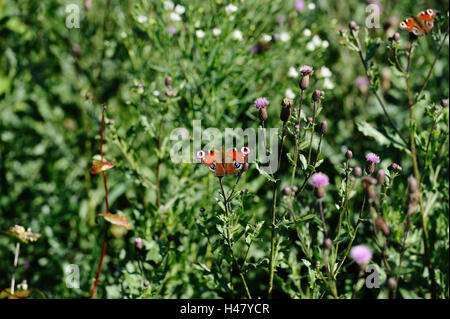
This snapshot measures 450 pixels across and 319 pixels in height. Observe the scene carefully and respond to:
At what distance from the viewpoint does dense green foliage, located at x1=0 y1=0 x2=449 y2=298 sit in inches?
51.5

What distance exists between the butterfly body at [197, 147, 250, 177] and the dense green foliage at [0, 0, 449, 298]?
0.26 feet

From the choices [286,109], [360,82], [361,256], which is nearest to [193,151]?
[286,109]

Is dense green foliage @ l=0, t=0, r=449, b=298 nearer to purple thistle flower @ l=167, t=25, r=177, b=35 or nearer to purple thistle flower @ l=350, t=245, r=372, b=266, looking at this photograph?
purple thistle flower @ l=167, t=25, r=177, b=35

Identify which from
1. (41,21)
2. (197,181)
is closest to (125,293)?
(197,181)

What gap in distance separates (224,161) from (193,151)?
460mm

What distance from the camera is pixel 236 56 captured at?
1.55 metres

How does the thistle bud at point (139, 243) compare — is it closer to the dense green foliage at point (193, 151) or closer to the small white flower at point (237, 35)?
the dense green foliage at point (193, 151)

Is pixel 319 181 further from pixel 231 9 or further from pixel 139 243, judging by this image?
pixel 231 9

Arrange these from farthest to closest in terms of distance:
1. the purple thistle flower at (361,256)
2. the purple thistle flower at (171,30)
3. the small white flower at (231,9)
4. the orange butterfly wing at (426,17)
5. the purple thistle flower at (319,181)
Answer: the purple thistle flower at (171,30), the small white flower at (231,9), the orange butterfly wing at (426,17), the purple thistle flower at (319,181), the purple thistle flower at (361,256)

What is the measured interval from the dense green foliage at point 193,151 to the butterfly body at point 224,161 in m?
0.08

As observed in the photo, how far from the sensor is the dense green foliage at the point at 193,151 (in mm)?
1308

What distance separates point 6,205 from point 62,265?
1.41 ft

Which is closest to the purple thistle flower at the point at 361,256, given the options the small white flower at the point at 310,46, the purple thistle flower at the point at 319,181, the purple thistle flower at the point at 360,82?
the purple thistle flower at the point at 319,181

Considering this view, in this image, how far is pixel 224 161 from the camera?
39.5 inches
